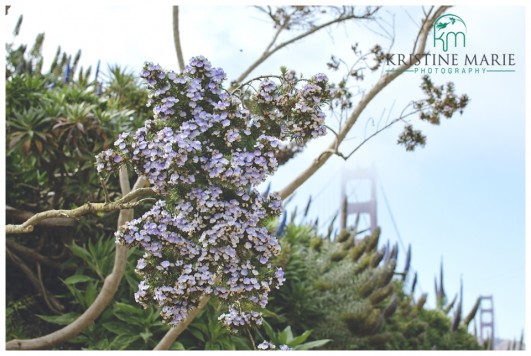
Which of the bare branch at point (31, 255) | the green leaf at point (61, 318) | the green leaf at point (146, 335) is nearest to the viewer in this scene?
the green leaf at point (146, 335)

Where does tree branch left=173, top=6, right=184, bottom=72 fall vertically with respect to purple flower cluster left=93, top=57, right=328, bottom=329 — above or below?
above

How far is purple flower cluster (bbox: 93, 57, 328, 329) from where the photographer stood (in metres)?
3.89

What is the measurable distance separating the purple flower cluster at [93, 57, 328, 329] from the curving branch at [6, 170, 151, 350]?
1578 mm

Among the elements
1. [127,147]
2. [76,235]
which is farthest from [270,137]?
[76,235]

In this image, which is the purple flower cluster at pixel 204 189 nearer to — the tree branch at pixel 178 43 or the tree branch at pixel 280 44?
the tree branch at pixel 178 43

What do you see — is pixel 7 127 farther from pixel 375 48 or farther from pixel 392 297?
pixel 392 297

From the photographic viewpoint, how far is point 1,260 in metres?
5.49

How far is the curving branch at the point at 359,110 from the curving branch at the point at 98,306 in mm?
1271

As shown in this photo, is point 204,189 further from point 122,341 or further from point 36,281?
point 36,281

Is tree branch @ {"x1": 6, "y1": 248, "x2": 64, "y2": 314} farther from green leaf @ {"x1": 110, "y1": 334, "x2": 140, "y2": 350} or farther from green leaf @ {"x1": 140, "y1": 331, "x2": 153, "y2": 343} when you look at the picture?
green leaf @ {"x1": 140, "y1": 331, "x2": 153, "y2": 343}

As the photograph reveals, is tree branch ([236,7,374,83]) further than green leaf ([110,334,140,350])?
Yes

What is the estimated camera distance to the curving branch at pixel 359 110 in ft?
19.6

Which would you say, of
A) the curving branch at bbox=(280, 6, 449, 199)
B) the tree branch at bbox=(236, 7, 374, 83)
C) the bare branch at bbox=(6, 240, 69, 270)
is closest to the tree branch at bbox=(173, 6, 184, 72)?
the tree branch at bbox=(236, 7, 374, 83)

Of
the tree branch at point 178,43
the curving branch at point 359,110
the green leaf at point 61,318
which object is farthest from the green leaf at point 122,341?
the tree branch at point 178,43
